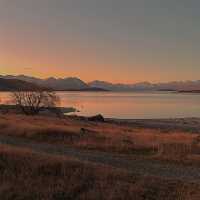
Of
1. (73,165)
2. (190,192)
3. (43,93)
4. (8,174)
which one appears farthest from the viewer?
(43,93)

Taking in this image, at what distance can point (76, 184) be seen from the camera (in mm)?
11055

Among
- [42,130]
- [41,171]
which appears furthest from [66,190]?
[42,130]

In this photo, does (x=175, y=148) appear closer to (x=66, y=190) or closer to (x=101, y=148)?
(x=101, y=148)

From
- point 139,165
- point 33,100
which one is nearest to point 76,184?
point 139,165

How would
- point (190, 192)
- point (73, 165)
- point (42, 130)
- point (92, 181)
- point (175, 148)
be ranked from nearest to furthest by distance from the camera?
point (190, 192)
point (92, 181)
point (73, 165)
point (175, 148)
point (42, 130)

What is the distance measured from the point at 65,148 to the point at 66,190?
8.25m

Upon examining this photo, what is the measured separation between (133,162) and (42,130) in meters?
10.6

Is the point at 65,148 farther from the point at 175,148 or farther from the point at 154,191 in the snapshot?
the point at 154,191

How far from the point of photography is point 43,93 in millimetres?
67062

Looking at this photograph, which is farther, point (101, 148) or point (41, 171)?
point (101, 148)

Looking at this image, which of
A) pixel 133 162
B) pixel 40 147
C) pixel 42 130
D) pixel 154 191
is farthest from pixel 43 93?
pixel 154 191

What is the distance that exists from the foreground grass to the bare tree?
174ft

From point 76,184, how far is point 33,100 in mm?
56532

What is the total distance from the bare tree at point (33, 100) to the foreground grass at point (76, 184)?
53039 mm
